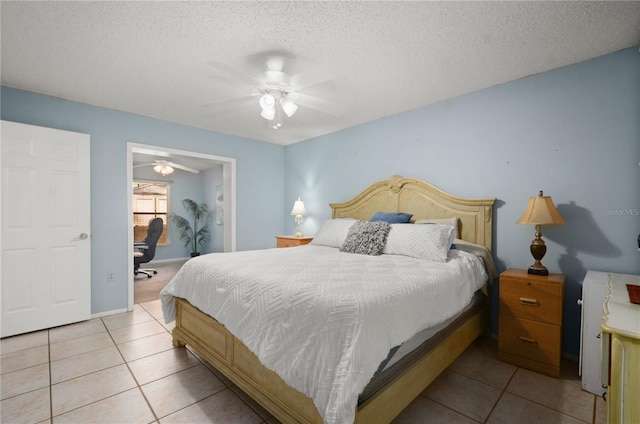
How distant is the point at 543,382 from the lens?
6.70 feet

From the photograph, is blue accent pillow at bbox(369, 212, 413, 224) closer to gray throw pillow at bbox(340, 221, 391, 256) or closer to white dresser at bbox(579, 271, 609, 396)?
gray throw pillow at bbox(340, 221, 391, 256)

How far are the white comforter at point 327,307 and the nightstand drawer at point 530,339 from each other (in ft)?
1.21

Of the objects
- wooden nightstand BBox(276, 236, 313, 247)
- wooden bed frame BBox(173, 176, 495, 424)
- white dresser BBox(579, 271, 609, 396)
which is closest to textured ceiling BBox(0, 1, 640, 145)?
wooden bed frame BBox(173, 176, 495, 424)

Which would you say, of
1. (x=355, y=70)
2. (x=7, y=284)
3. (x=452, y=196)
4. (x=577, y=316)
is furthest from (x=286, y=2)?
(x=7, y=284)

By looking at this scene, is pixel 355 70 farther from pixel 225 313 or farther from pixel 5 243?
pixel 5 243

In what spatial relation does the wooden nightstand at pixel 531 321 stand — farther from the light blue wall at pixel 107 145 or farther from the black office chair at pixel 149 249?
the black office chair at pixel 149 249

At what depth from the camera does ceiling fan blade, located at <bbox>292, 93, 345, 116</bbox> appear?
306 centimetres

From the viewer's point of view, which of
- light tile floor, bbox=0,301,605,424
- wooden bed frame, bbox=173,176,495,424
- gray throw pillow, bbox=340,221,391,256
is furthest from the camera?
gray throw pillow, bbox=340,221,391,256

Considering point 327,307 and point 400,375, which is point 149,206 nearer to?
point 327,307

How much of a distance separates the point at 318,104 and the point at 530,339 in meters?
2.96

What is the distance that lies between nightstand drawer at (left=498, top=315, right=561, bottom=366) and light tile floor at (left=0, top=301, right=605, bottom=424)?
0.13 meters

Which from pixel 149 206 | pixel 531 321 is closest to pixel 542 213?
pixel 531 321

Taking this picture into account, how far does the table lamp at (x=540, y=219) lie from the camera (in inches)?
87.2

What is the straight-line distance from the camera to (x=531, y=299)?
2189 millimetres
